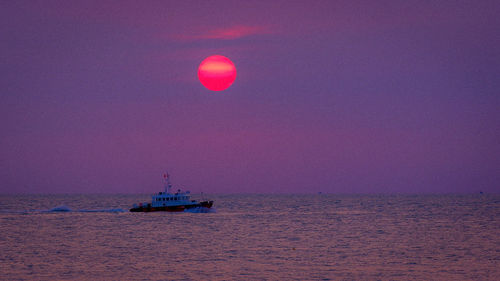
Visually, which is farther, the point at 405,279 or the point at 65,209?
the point at 65,209

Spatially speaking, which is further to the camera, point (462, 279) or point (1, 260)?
point (1, 260)

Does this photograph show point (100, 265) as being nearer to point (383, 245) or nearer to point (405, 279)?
point (405, 279)

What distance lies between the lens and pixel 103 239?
215 feet

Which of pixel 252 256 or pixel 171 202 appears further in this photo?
pixel 171 202

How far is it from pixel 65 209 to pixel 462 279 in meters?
141

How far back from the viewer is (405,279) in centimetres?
3647

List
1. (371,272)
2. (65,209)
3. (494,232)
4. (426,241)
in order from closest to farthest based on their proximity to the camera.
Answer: (371,272) < (426,241) < (494,232) < (65,209)

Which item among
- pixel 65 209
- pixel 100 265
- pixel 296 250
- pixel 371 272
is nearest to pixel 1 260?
pixel 100 265

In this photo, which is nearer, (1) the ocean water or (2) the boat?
(1) the ocean water

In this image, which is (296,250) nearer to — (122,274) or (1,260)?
(122,274)

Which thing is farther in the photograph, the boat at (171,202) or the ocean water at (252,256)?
the boat at (171,202)

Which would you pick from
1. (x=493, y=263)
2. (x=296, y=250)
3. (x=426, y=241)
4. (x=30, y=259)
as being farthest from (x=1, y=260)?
(x=426, y=241)

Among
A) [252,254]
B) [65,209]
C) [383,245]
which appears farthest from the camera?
[65,209]

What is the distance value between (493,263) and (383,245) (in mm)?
15194
